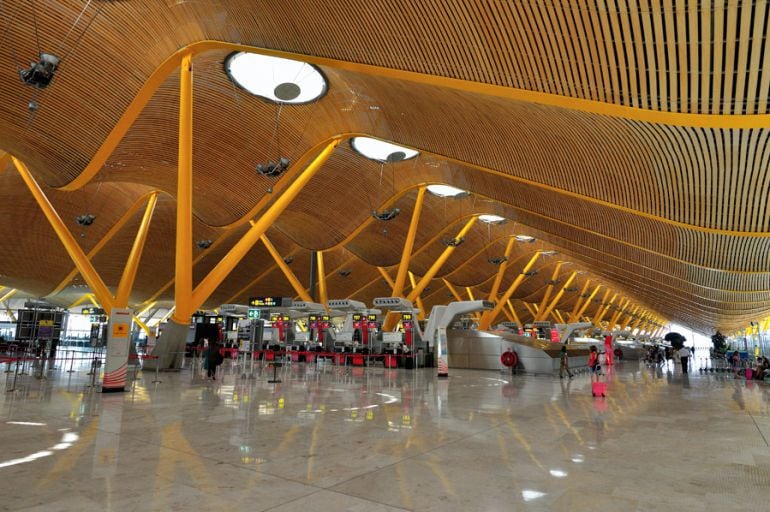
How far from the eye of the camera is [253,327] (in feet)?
93.1

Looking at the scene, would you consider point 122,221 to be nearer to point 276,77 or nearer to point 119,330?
point 276,77

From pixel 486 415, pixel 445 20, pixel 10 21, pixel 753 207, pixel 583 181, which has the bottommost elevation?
pixel 486 415

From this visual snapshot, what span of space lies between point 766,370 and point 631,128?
15.2 m

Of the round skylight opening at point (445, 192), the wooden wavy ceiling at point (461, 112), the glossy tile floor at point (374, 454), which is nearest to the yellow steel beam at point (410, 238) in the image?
the wooden wavy ceiling at point (461, 112)

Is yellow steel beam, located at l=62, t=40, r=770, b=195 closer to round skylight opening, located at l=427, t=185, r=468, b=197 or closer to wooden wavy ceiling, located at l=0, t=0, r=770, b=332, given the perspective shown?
wooden wavy ceiling, located at l=0, t=0, r=770, b=332

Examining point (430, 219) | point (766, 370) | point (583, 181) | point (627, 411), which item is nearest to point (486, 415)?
point (627, 411)

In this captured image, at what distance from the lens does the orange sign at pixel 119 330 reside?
12773 mm

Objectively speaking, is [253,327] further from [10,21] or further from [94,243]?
[10,21]

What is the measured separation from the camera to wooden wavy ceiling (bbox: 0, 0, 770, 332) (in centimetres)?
839

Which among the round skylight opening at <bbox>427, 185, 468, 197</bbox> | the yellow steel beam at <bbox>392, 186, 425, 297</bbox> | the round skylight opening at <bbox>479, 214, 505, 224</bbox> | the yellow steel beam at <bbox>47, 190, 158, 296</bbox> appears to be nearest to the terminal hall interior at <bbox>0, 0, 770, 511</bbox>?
the yellow steel beam at <bbox>392, 186, 425, 297</bbox>

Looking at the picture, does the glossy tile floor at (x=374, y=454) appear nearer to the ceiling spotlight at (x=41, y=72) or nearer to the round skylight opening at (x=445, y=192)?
the ceiling spotlight at (x=41, y=72)

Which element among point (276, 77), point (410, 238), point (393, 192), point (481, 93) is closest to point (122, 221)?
point (393, 192)

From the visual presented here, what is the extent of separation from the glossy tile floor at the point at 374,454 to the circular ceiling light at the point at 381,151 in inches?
666

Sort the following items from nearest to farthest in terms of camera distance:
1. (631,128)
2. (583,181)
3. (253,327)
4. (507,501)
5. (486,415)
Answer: (507,501) → (486,415) → (631,128) → (583,181) → (253,327)
